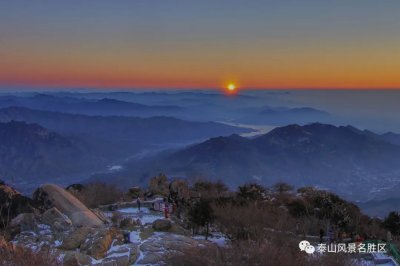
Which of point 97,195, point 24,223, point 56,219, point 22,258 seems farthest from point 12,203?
point 22,258

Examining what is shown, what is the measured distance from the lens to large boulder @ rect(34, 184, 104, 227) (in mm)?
27188

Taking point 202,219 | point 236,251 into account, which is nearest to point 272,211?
point 202,219

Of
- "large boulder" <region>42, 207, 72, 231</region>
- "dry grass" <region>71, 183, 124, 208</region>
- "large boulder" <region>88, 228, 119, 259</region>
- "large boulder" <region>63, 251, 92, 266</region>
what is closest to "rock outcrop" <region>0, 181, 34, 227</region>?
"large boulder" <region>42, 207, 72, 231</region>

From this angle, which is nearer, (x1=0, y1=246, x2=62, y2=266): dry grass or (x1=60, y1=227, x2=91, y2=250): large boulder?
(x1=0, y1=246, x2=62, y2=266): dry grass

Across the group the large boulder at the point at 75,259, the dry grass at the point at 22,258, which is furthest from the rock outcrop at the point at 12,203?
the dry grass at the point at 22,258

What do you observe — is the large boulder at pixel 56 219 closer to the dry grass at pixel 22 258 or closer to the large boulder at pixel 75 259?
the large boulder at pixel 75 259

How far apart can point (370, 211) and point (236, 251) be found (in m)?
128

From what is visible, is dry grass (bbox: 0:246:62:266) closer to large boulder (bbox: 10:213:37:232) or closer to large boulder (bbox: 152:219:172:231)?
large boulder (bbox: 10:213:37:232)

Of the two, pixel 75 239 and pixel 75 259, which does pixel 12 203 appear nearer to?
pixel 75 239

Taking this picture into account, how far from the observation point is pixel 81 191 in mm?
46188

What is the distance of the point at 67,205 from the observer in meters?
30.0

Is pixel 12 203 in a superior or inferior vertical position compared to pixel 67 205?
inferior

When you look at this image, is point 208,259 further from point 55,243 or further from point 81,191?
point 81,191

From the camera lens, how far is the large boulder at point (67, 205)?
1070 inches
